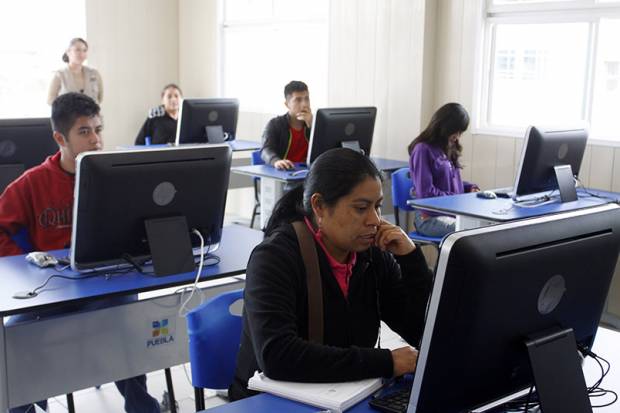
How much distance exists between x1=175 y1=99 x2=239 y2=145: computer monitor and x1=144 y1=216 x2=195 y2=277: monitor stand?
282 cm

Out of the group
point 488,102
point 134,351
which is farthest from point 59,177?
point 488,102

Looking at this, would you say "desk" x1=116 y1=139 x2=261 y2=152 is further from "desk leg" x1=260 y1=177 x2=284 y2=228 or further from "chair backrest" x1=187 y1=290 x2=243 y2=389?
"chair backrest" x1=187 y1=290 x2=243 y2=389

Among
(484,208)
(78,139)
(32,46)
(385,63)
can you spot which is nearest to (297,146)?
(385,63)

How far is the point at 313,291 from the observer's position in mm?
1587

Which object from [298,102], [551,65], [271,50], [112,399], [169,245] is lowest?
[112,399]

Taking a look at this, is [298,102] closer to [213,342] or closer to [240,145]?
[240,145]

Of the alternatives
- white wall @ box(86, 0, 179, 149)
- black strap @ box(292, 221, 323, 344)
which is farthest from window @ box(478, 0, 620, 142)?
white wall @ box(86, 0, 179, 149)

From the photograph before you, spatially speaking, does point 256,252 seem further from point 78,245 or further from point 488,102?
point 488,102

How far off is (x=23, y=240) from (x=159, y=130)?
3816mm

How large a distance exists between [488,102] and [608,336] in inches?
125

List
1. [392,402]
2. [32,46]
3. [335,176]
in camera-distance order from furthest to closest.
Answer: [32,46], [335,176], [392,402]

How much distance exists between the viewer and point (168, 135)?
20.6 ft

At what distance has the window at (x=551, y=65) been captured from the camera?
167 inches

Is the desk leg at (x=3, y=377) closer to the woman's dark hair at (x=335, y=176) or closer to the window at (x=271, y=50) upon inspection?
the woman's dark hair at (x=335, y=176)
